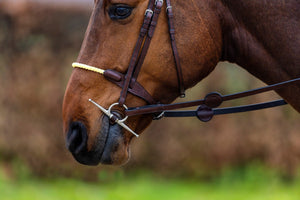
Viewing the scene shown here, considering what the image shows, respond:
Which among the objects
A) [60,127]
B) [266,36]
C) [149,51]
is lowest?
[60,127]

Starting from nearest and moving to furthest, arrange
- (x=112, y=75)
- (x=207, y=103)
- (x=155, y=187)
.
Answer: (x=112, y=75), (x=207, y=103), (x=155, y=187)

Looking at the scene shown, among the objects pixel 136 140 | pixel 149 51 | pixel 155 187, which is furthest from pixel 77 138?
pixel 155 187

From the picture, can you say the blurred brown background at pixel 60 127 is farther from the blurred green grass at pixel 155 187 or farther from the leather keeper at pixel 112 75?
the leather keeper at pixel 112 75

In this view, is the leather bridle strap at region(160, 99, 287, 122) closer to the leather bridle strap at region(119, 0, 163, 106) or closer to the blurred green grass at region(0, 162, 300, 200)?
the leather bridle strap at region(119, 0, 163, 106)

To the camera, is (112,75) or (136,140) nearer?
(112,75)

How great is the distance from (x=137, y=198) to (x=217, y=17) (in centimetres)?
497

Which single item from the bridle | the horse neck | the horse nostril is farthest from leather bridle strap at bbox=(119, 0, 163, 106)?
the horse neck

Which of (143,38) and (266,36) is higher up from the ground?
(266,36)

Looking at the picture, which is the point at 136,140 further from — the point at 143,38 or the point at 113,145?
the point at 143,38

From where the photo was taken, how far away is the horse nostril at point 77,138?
2.48 metres

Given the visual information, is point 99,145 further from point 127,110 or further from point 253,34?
point 253,34

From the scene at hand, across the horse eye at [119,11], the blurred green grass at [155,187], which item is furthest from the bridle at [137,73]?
the blurred green grass at [155,187]

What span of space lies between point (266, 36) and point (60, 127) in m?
5.50

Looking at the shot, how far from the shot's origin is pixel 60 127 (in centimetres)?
738
